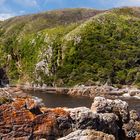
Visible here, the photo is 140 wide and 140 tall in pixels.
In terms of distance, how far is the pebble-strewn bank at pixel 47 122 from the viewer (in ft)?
133

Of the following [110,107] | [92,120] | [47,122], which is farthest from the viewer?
[110,107]

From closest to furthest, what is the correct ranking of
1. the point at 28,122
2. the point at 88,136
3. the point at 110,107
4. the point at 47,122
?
the point at 88,136
the point at 28,122
the point at 47,122
the point at 110,107

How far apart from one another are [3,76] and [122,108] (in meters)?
15.5

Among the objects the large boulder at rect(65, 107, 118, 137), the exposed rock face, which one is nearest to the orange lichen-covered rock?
the large boulder at rect(65, 107, 118, 137)

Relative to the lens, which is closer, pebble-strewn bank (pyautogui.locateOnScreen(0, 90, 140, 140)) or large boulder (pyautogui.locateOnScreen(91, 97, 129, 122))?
pebble-strewn bank (pyautogui.locateOnScreen(0, 90, 140, 140))

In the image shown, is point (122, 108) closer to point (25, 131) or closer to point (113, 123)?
point (113, 123)

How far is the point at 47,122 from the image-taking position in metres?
42.4

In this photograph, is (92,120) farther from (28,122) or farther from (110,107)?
(28,122)

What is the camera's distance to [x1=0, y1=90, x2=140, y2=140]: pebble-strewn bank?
133 feet

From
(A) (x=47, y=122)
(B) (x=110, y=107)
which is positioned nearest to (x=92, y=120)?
(A) (x=47, y=122)

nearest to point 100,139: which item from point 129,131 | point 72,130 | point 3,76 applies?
point 72,130

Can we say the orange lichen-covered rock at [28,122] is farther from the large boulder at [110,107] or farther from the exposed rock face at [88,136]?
the large boulder at [110,107]

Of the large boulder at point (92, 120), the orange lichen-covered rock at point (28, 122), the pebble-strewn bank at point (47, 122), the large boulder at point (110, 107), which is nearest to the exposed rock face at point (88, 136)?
the pebble-strewn bank at point (47, 122)

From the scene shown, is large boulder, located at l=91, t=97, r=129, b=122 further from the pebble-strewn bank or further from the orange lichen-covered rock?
the orange lichen-covered rock
